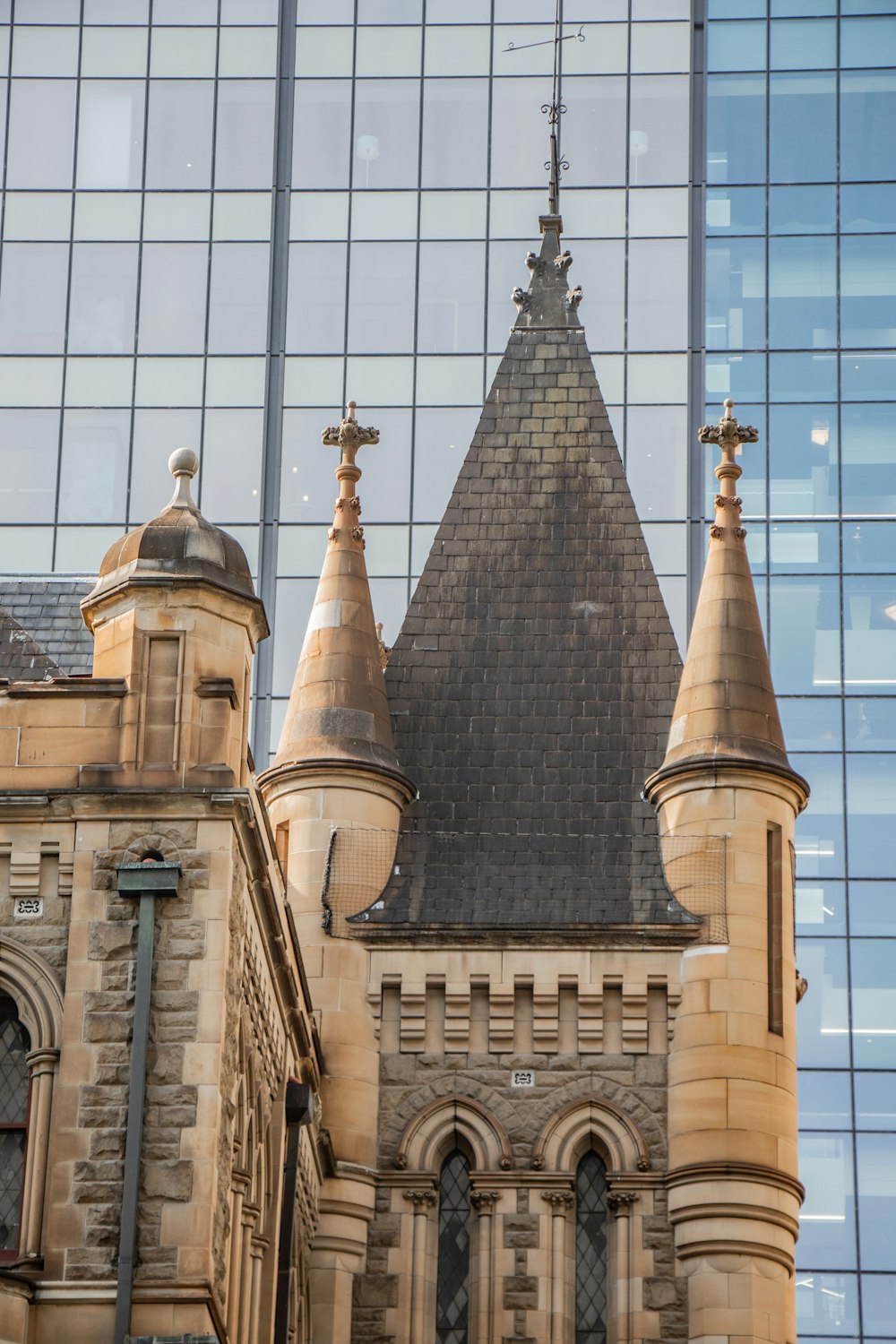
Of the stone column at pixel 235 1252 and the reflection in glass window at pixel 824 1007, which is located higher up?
the reflection in glass window at pixel 824 1007

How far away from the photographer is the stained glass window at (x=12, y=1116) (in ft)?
89.3

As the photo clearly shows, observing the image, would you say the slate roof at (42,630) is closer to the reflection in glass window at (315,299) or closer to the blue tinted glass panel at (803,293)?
the reflection in glass window at (315,299)

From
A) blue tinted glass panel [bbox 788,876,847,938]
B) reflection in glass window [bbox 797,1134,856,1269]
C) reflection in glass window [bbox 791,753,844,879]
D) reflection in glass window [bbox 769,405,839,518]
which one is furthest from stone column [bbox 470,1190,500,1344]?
reflection in glass window [bbox 769,405,839,518]

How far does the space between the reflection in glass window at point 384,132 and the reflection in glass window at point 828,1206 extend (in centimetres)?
2157

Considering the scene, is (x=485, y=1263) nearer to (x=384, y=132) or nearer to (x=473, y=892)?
(x=473, y=892)

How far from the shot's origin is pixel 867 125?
70625 mm

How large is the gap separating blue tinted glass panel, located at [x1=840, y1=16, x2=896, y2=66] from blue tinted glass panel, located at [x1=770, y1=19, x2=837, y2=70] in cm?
22

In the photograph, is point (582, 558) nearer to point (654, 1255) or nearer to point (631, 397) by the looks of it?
point (654, 1255)

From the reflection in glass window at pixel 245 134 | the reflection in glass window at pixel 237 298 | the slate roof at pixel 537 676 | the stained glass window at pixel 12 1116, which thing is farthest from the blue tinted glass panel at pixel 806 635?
the stained glass window at pixel 12 1116

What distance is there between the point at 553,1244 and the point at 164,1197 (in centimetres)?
1295

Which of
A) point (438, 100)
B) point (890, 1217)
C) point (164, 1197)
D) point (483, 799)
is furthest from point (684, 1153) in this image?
point (438, 100)

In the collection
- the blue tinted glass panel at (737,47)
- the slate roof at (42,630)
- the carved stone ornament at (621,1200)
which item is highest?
the blue tinted glass panel at (737,47)

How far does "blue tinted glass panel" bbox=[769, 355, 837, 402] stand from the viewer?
6875 centimetres

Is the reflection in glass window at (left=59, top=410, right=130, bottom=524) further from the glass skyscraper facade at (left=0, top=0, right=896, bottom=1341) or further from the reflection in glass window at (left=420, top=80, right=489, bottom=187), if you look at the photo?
the reflection in glass window at (left=420, top=80, right=489, bottom=187)
